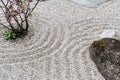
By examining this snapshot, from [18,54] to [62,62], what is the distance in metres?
0.91

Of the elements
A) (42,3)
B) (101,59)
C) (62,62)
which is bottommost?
(42,3)

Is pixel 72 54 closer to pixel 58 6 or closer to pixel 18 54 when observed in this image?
pixel 18 54

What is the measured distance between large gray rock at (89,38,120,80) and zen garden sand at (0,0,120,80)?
117 mm

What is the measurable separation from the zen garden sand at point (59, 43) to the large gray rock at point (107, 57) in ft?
0.39

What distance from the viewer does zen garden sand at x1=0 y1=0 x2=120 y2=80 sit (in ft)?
14.0

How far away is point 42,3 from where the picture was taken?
6930mm

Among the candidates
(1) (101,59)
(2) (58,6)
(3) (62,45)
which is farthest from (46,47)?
(2) (58,6)

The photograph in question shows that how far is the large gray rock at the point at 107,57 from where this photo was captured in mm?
4160

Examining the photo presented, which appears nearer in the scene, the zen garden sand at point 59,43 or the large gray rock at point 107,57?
the large gray rock at point 107,57

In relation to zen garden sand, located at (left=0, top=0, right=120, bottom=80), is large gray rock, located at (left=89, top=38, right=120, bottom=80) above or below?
above

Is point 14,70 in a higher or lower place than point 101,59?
lower

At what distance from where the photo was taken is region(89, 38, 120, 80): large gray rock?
416 cm

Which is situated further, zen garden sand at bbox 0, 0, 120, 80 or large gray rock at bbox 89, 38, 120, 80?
zen garden sand at bbox 0, 0, 120, 80

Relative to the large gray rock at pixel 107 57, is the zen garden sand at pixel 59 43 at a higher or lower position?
lower
